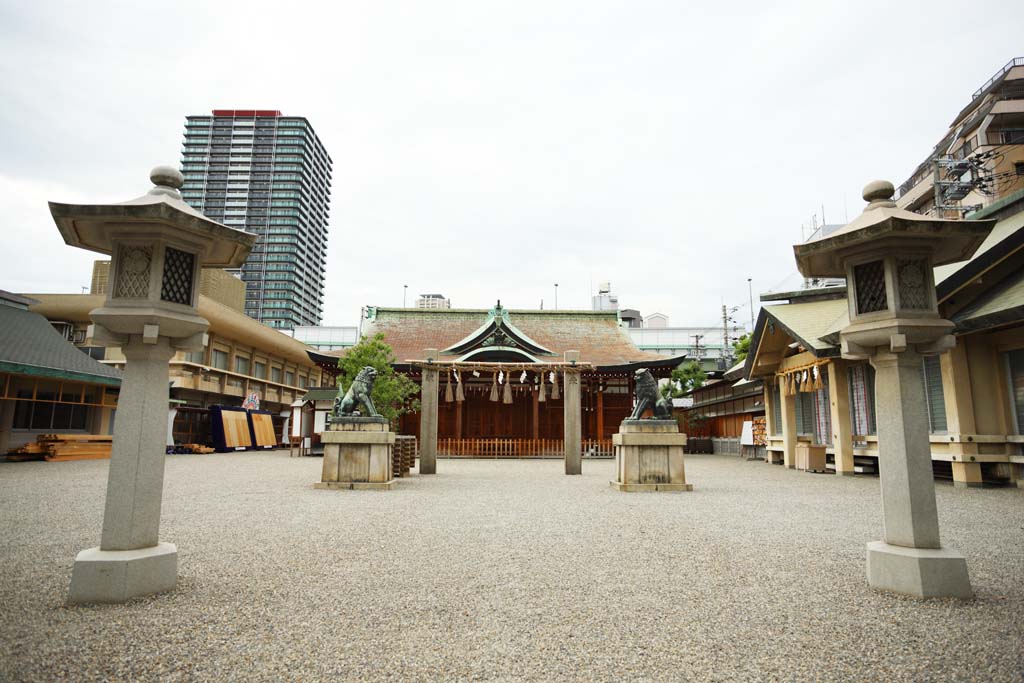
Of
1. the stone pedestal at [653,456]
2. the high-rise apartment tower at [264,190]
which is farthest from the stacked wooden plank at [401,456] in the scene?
the high-rise apartment tower at [264,190]

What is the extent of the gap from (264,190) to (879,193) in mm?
98323

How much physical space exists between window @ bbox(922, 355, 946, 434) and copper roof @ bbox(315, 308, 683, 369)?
1720cm

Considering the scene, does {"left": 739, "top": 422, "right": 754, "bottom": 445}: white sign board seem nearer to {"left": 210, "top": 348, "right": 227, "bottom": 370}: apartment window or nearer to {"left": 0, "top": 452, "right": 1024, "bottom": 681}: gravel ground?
{"left": 0, "top": 452, "right": 1024, "bottom": 681}: gravel ground

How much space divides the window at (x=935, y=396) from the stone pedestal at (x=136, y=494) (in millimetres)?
13910

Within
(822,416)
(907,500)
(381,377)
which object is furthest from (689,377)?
(907,500)

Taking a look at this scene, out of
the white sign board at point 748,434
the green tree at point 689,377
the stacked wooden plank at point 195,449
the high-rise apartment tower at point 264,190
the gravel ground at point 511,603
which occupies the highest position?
the high-rise apartment tower at point 264,190

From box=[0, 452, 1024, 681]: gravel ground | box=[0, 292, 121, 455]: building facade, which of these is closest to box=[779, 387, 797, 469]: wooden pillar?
box=[0, 452, 1024, 681]: gravel ground

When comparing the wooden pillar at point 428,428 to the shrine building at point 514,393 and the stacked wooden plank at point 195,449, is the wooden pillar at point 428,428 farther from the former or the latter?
the stacked wooden plank at point 195,449

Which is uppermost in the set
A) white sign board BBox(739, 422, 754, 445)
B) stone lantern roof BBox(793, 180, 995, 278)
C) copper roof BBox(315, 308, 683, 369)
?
copper roof BBox(315, 308, 683, 369)

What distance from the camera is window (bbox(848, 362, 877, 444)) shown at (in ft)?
49.4

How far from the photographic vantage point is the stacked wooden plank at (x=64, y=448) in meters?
19.0

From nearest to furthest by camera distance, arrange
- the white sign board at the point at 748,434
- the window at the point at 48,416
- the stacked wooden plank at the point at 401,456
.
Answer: the stacked wooden plank at the point at 401,456 < the window at the point at 48,416 < the white sign board at the point at 748,434

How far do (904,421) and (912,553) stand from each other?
1034 millimetres

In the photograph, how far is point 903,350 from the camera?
471 cm
